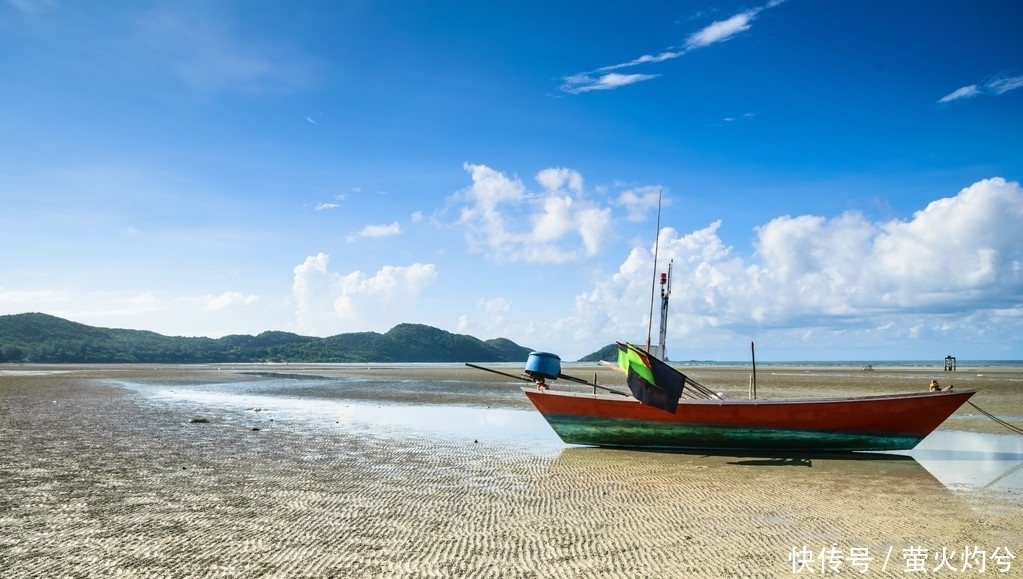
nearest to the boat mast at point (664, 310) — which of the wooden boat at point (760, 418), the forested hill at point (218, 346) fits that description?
the wooden boat at point (760, 418)

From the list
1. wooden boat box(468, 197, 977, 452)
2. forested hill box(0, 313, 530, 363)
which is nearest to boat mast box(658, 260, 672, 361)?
wooden boat box(468, 197, 977, 452)

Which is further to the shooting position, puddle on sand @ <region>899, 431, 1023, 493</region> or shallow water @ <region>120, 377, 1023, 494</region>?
shallow water @ <region>120, 377, 1023, 494</region>

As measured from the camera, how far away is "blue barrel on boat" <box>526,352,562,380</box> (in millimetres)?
16172

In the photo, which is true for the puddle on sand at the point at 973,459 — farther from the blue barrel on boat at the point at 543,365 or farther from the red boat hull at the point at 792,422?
the blue barrel on boat at the point at 543,365

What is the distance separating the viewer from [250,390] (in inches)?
1308

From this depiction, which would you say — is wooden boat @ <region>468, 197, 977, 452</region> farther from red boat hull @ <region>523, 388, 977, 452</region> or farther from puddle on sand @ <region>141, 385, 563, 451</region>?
puddle on sand @ <region>141, 385, 563, 451</region>

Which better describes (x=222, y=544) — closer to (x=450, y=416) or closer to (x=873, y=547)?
(x=873, y=547)

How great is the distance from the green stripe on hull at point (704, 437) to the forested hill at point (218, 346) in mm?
103626

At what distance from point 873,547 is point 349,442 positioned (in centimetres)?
1132

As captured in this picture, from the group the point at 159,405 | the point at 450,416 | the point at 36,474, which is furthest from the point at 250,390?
the point at 36,474

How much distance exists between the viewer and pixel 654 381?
1381 cm

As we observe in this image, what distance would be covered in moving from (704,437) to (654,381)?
6.42 feet

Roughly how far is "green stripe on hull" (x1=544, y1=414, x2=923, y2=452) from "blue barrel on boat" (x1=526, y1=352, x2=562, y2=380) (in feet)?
3.82

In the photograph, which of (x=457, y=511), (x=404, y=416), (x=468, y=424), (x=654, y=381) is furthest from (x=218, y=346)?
(x=457, y=511)
